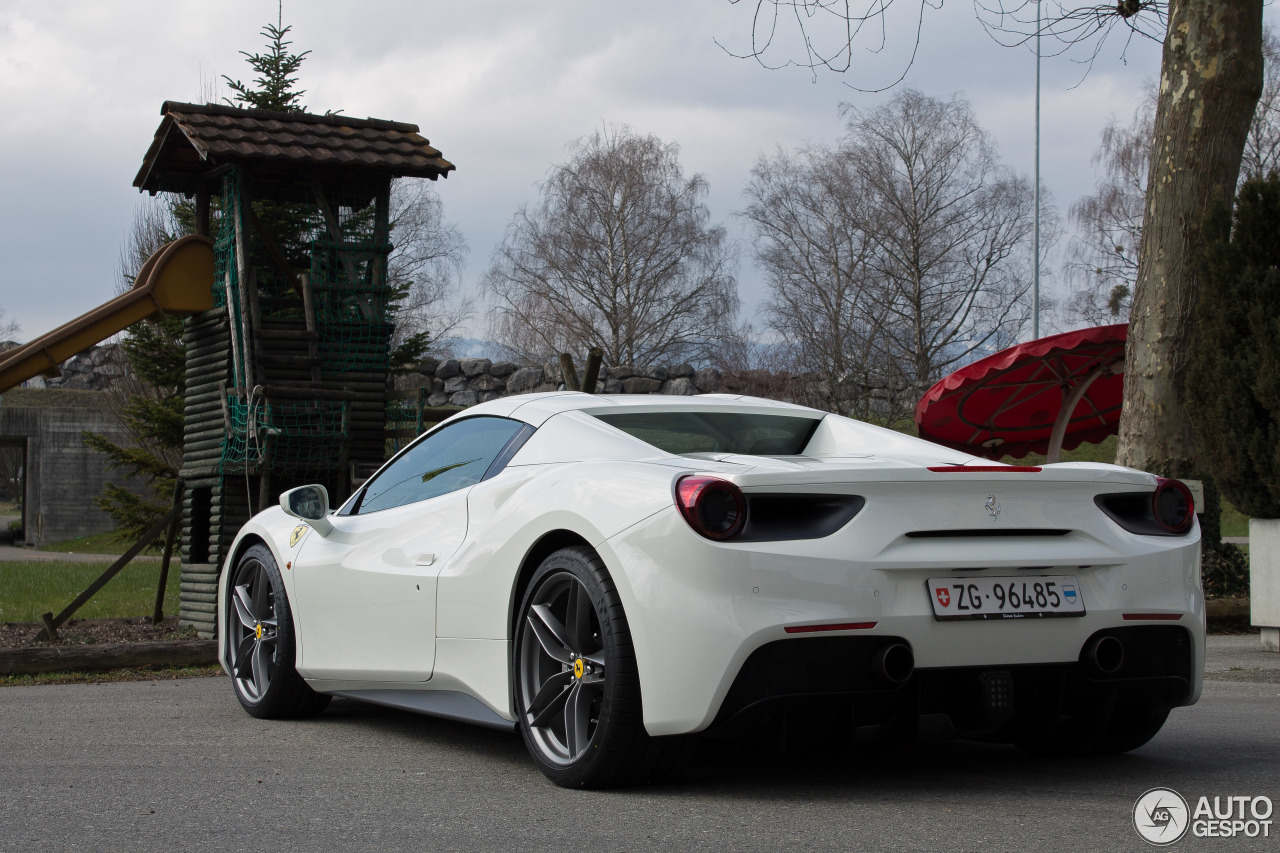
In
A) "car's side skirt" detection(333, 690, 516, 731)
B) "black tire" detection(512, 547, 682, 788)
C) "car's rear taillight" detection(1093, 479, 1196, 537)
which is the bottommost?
"car's side skirt" detection(333, 690, 516, 731)

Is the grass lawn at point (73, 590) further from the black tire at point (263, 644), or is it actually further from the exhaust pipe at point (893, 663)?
the exhaust pipe at point (893, 663)

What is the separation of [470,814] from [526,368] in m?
38.8

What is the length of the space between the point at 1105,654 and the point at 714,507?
4.24 feet

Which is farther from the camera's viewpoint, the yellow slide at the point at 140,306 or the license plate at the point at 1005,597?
the yellow slide at the point at 140,306

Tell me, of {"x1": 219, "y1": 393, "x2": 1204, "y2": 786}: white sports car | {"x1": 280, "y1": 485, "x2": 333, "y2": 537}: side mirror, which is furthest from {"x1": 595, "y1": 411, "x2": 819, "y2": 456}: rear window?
{"x1": 280, "y1": 485, "x2": 333, "y2": 537}: side mirror

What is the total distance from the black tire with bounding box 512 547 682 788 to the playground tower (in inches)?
407

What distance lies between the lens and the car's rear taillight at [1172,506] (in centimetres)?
414

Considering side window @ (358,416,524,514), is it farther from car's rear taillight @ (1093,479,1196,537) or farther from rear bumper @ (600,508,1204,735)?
car's rear taillight @ (1093,479,1196,537)

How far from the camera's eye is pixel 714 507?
12.0 ft

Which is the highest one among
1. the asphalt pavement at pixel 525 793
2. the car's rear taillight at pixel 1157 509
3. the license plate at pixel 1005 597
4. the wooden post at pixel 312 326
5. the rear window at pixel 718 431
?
the wooden post at pixel 312 326

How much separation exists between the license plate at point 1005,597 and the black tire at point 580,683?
873 mm

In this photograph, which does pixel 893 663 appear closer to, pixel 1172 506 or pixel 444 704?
pixel 1172 506

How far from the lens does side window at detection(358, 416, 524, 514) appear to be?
4910 mm

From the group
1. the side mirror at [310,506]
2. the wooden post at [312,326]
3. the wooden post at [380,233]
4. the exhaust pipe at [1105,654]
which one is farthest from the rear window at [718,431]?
the wooden post at [380,233]
